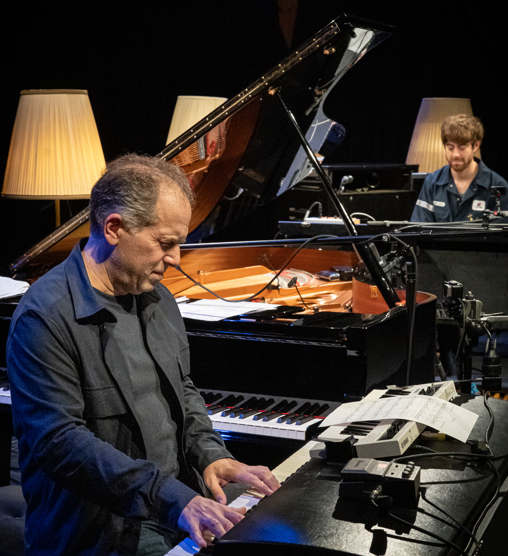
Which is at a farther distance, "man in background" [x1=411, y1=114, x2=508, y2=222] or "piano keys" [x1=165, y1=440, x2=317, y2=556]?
"man in background" [x1=411, y1=114, x2=508, y2=222]

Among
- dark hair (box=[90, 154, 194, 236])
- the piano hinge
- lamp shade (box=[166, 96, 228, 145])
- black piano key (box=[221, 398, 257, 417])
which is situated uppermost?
lamp shade (box=[166, 96, 228, 145])

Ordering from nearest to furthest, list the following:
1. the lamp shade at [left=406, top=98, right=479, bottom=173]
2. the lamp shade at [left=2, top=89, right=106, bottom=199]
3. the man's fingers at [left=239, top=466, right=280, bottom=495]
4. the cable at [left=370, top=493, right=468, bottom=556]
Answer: the cable at [left=370, top=493, right=468, bottom=556] < the man's fingers at [left=239, top=466, right=280, bottom=495] < the lamp shade at [left=2, top=89, right=106, bottom=199] < the lamp shade at [left=406, top=98, right=479, bottom=173]

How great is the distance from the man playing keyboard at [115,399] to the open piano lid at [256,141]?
1.09m

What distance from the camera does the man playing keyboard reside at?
5.28ft

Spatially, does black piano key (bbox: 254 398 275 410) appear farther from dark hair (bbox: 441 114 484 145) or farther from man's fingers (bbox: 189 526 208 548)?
dark hair (bbox: 441 114 484 145)

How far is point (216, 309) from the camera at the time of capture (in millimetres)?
2930

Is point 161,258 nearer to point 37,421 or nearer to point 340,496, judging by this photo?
point 37,421

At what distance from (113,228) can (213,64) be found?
16.4ft

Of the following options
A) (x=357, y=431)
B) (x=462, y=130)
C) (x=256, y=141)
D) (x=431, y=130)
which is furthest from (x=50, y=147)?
(x=431, y=130)

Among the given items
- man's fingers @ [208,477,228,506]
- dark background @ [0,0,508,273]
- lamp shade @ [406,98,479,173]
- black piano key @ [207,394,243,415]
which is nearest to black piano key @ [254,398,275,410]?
black piano key @ [207,394,243,415]

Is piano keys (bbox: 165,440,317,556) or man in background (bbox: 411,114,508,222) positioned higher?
man in background (bbox: 411,114,508,222)

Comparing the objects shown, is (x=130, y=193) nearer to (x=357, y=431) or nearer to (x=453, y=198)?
(x=357, y=431)

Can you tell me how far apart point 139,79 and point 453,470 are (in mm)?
4929

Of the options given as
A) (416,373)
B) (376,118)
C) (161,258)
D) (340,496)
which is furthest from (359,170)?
(340,496)
